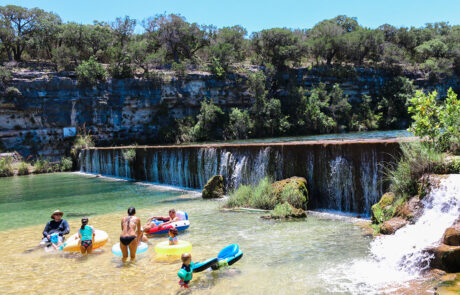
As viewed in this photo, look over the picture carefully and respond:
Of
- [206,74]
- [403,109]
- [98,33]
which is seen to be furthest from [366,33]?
[98,33]

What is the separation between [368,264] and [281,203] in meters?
4.71

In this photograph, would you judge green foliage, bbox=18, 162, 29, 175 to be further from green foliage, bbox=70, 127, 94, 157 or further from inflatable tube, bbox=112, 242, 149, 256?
inflatable tube, bbox=112, 242, 149, 256

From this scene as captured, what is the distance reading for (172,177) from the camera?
62.5 feet

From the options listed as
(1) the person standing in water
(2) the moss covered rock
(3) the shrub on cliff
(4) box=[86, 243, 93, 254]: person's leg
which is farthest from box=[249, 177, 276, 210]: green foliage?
(3) the shrub on cliff

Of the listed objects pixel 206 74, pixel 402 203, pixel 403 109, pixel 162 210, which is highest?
pixel 206 74

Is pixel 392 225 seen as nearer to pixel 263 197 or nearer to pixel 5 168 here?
pixel 263 197

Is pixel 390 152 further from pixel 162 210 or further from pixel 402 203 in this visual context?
pixel 162 210

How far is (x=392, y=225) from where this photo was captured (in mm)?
7363

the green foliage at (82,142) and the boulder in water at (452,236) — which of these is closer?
the boulder in water at (452,236)

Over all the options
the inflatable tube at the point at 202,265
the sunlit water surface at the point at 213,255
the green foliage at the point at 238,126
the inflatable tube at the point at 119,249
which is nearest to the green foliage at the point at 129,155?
the sunlit water surface at the point at 213,255

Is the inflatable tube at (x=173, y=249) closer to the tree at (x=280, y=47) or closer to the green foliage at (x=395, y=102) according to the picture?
the tree at (x=280, y=47)

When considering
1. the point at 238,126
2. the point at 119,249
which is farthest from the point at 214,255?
the point at 238,126

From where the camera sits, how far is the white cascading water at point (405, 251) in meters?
5.67

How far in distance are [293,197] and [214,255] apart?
400cm
